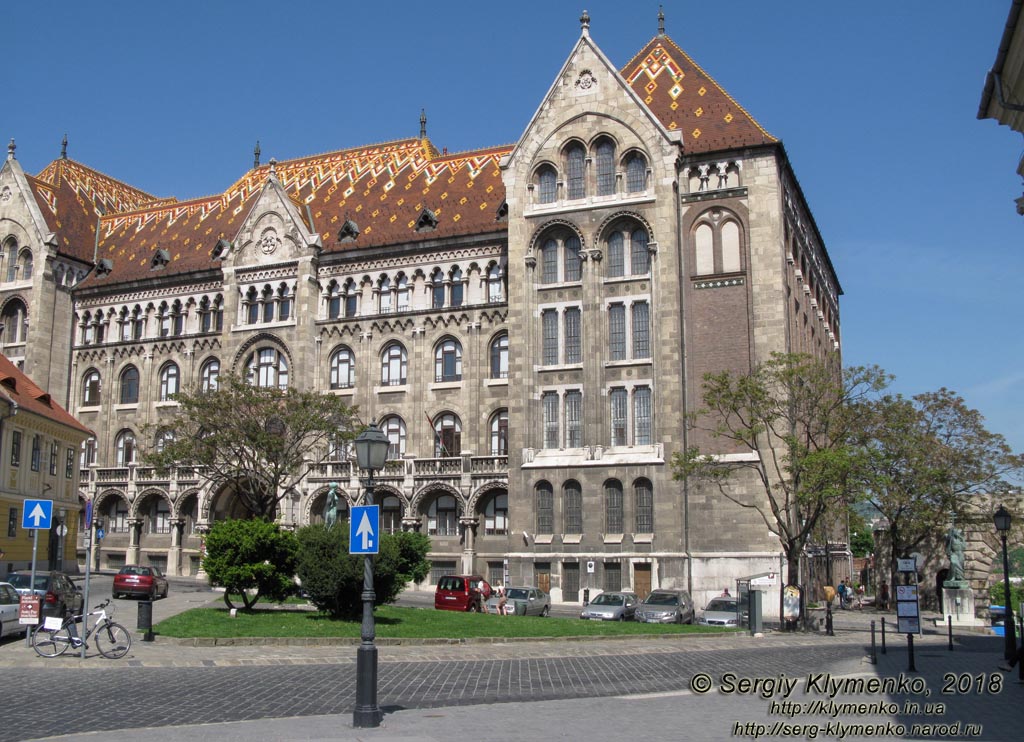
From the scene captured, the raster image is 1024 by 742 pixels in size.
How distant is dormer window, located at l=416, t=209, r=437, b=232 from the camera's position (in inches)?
2373

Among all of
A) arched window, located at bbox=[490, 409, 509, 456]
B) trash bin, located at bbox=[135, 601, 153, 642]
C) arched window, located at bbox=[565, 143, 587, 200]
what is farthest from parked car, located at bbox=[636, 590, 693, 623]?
arched window, located at bbox=[565, 143, 587, 200]

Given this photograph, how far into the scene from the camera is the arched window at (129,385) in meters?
65.7

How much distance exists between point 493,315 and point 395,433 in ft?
27.4

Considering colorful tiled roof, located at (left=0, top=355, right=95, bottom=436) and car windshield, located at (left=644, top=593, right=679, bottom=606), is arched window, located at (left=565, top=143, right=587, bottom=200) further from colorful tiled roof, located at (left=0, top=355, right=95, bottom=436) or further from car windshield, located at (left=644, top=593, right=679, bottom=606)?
colorful tiled roof, located at (left=0, top=355, right=95, bottom=436)

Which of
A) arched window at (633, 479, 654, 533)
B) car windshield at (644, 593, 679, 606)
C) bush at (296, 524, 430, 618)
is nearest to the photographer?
bush at (296, 524, 430, 618)

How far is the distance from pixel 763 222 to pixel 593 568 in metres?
17.9

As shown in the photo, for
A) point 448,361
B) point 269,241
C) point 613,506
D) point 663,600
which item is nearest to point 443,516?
point 448,361

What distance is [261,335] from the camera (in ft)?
203

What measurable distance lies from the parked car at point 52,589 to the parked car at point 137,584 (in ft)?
22.3

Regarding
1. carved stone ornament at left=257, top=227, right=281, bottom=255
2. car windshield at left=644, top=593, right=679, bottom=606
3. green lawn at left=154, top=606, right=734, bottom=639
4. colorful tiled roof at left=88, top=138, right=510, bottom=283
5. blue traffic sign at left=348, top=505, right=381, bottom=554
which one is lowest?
green lawn at left=154, top=606, right=734, bottom=639

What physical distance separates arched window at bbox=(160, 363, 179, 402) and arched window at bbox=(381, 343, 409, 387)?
13.9 meters

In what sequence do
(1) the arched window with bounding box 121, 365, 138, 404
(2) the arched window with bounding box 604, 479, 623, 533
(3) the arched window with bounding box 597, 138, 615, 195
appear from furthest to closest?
1. (1) the arched window with bounding box 121, 365, 138, 404
2. (3) the arched window with bounding box 597, 138, 615, 195
3. (2) the arched window with bounding box 604, 479, 623, 533

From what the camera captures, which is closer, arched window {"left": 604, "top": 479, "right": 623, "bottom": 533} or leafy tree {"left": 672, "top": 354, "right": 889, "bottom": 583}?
leafy tree {"left": 672, "top": 354, "right": 889, "bottom": 583}

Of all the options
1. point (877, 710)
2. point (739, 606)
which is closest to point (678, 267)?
point (739, 606)
